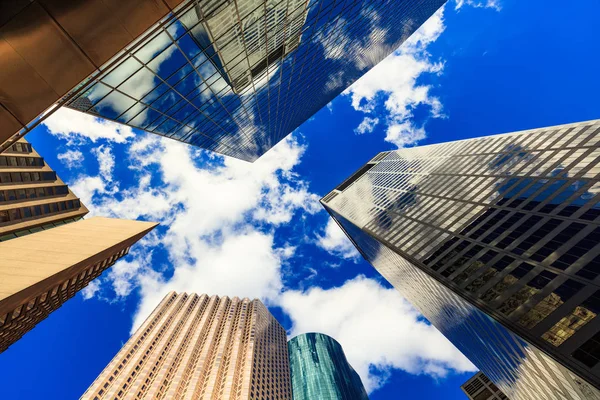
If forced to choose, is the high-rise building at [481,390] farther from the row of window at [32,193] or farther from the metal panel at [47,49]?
the row of window at [32,193]

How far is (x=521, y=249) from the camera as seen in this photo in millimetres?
36719

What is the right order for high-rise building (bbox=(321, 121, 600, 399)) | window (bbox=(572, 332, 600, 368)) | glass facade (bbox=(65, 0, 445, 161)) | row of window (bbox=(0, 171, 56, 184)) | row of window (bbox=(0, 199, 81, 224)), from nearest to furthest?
glass facade (bbox=(65, 0, 445, 161))
window (bbox=(572, 332, 600, 368))
high-rise building (bbox=(321, 121, 600, 399))
row of window (bbox=(0, 199, 81, 224))
row of window (bbox=(0, 171, 56, 184))

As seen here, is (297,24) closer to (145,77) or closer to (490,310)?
(145,77)

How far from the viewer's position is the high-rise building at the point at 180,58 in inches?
256

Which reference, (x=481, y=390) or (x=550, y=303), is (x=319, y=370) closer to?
(x=481, y=390)

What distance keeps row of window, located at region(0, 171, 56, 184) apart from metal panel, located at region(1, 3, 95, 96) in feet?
209

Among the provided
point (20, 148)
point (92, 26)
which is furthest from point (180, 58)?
point (20, 148)

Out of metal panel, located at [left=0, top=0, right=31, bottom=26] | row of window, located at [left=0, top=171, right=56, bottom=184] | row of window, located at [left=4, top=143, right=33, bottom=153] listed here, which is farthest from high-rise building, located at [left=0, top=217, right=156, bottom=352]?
metal panel, located at [left=0, top=0, right=31, bottom=26]

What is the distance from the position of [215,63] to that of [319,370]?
525 feet

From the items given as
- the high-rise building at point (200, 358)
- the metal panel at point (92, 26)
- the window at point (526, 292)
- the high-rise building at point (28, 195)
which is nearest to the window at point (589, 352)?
the window at point (526, 292)

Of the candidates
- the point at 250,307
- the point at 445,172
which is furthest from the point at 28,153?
the point at 250,307

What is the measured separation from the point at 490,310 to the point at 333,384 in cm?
13160

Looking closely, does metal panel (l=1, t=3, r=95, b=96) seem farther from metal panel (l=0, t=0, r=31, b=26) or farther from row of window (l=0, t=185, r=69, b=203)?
row of window (l=0, t=185, r=69, b=203)

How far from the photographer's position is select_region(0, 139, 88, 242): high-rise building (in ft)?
163
